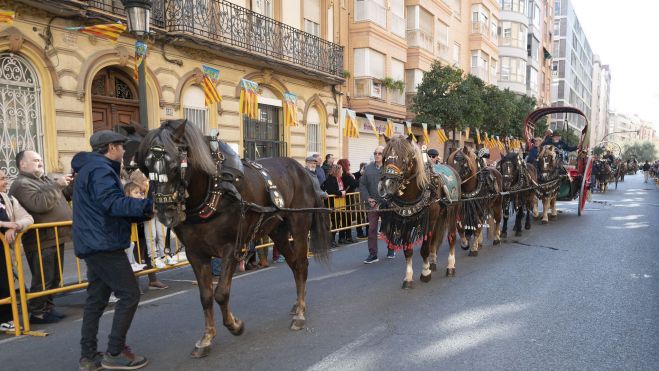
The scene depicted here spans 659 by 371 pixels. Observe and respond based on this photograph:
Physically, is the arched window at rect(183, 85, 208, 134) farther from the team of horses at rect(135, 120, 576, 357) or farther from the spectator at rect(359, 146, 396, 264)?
the team of horses at rect(135, 120, 576, 357)

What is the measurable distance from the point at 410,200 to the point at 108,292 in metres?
3.59

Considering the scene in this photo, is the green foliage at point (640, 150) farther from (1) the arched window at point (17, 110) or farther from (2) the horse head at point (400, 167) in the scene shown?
(1) the arched window at point (17, 110)

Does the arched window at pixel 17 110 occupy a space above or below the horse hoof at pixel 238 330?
above

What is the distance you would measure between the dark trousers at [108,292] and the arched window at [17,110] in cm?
653

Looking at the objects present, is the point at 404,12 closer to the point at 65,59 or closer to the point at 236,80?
the point at 236,80

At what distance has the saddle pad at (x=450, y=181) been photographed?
6.47 metres

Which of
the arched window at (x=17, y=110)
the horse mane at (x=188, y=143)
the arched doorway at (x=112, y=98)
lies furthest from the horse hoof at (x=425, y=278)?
the arched doorway at (x=112, y=98)

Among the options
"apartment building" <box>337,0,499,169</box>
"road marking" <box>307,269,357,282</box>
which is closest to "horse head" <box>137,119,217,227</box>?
"road marking" <box>307,269,357,282</box>

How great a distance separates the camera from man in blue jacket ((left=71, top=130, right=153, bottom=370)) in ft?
10.9

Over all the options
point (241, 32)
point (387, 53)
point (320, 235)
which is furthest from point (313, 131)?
point (320, 235)

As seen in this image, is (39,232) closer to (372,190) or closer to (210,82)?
(372,190)

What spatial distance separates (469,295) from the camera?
18.3 ft

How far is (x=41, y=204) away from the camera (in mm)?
5008

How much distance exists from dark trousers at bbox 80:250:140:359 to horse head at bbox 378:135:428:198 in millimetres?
2947
